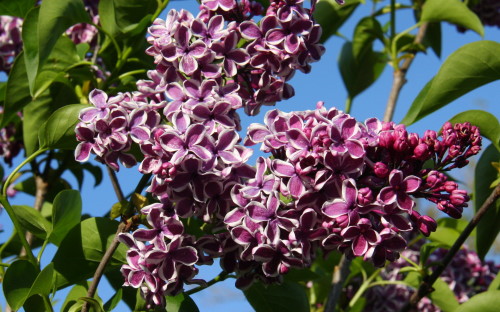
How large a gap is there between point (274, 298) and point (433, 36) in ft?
4.93

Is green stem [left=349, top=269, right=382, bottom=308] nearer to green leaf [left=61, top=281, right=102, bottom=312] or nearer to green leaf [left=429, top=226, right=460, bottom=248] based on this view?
green leaf [left=429, top=226, right=460, bottom=248]

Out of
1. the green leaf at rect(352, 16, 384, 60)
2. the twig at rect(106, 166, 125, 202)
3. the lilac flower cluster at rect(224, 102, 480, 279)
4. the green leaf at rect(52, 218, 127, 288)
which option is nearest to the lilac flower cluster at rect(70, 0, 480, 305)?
the lilac flower cluster at rect(224, 102, 480, 279)

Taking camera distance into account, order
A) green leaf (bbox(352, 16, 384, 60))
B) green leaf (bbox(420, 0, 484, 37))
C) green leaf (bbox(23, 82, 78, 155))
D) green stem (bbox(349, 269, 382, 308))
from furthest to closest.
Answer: green leaf (bbox(352, 16, 384, 60)) < green stem (bbox(349, 269, 382, 308)) < green leaf (bbox(420, 0, 484, 37)) < green leaf (bbox(23, 82, 78, 155))

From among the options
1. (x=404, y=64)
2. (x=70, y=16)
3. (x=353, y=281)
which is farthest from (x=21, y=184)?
(x=404, y=64)

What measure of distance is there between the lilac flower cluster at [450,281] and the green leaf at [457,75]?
1.02 m

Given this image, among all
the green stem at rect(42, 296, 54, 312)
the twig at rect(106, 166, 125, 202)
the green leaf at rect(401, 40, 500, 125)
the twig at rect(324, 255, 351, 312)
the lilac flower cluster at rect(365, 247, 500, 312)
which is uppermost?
the green leaf at rect(401, 40, 500, 125)

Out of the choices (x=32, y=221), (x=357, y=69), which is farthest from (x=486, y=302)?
(x=357, y=69)

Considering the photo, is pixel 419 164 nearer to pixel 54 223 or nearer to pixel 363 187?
pixel 363 187

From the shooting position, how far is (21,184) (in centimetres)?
244

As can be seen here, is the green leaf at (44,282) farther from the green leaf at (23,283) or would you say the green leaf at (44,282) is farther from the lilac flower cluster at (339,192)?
the lilac flower cluster at (339,192)

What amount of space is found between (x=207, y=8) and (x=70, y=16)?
43 centimetres

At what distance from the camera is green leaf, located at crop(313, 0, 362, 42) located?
6.10ft

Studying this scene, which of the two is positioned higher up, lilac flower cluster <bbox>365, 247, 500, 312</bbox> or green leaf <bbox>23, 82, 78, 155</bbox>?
green leaf <bbox>23, 82, 78, 155</bbox>

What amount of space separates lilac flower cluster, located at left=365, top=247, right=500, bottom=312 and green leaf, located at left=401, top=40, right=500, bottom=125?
102 cm
